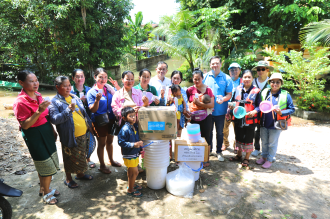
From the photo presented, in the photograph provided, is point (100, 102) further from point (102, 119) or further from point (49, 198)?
point (49, 198)

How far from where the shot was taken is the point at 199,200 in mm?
3008

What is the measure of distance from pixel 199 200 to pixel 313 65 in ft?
22.1

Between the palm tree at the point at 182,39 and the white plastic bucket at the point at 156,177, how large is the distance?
822cm

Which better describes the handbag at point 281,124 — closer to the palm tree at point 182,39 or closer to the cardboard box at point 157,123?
the cardboard box at point 157,123

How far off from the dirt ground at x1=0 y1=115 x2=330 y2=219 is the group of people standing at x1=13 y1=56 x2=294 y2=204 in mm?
184

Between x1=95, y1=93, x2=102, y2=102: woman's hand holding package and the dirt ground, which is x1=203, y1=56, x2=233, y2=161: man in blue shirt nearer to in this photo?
the dirt ground

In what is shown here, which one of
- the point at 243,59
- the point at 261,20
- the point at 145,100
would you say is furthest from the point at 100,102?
the point at 261,20

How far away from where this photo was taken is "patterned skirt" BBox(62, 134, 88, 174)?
303 cm

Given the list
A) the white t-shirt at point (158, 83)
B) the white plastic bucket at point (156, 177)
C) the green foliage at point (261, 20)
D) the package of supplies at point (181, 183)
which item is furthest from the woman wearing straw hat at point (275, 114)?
the green foliage at point (261, 20)

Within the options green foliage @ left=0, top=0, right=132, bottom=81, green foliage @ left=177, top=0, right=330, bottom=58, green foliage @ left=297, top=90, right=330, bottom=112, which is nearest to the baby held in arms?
green foliage @ left=297, top=90, right=330, bottom=112

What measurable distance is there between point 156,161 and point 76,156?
120cm

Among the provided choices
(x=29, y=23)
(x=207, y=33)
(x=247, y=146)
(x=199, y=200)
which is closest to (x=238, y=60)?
(x=207, y=33)

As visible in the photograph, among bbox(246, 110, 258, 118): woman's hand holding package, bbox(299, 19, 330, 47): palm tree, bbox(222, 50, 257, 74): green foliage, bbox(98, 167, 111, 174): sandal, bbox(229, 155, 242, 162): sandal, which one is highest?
→ bbox(299, 19, 330, 47): palm tree

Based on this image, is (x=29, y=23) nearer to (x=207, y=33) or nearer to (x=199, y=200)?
(x=207, y=33)
